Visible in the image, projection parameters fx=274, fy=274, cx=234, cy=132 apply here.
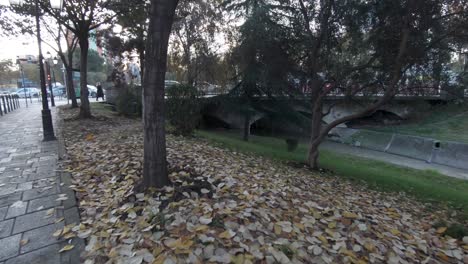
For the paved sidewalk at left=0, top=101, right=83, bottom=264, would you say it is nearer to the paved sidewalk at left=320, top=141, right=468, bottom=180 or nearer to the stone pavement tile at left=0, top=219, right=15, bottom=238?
the stone pavement tile at left=0, top=219, right=15, bottom=238

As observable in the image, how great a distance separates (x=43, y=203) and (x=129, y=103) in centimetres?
1039

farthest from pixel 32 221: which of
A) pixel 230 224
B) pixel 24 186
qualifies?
pixel 230 224

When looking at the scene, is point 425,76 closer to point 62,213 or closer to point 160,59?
point 160,59

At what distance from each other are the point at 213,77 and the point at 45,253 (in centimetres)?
1387

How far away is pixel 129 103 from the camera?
43.5ft

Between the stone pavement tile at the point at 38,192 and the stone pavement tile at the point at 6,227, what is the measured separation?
0.60 metres

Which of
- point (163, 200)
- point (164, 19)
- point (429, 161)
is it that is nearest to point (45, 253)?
point (163, 200)

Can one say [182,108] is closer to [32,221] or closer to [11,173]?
[11,173]

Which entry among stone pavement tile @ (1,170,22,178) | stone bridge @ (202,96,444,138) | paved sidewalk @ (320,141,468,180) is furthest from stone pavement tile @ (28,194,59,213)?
paved sidewalk @ (320,141,468,180)

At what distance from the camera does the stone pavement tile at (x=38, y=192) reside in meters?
3.67

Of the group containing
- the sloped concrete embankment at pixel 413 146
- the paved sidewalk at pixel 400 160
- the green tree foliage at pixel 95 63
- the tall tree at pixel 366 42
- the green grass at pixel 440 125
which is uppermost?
the green tree foliage at pixel 95 63

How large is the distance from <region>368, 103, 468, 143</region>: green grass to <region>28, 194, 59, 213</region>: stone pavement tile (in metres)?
18.4

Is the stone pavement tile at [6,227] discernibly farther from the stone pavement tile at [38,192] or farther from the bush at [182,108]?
the bush at [182,108]

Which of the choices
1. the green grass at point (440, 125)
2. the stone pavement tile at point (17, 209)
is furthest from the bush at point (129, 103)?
the green grass at point (440, 125)
